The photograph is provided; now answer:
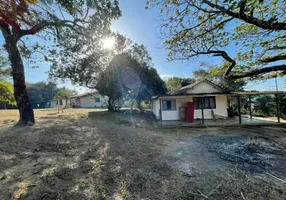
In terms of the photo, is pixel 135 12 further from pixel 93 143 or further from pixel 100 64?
pixel 100 64

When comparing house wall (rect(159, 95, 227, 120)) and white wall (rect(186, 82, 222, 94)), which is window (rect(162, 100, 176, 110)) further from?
white wall (rect(186, 82, 222, 94))

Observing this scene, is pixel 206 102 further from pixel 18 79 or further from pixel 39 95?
pixel 39 95

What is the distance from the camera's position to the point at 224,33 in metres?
6.21

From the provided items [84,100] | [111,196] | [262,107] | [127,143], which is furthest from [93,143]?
[84,100]

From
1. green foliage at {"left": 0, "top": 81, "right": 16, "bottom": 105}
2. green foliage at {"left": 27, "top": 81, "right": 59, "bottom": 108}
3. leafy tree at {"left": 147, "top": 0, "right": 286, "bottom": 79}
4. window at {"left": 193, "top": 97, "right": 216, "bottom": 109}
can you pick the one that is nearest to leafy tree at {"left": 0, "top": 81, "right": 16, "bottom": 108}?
green foliage at {"left": 0, "top": 81, "right": 16, "bottom": 105}

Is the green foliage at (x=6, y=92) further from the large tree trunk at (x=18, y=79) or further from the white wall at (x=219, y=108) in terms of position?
the white wall at (x=219, y=108)

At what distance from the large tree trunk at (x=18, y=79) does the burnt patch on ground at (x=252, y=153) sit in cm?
886

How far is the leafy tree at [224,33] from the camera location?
4.98 m

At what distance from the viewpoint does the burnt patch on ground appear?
13.1ft

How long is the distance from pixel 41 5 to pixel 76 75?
874cm

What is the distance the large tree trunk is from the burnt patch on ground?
8.86 metres

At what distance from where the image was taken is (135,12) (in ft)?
23.0

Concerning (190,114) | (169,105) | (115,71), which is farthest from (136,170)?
(115,71)

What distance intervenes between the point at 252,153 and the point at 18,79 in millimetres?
10624
